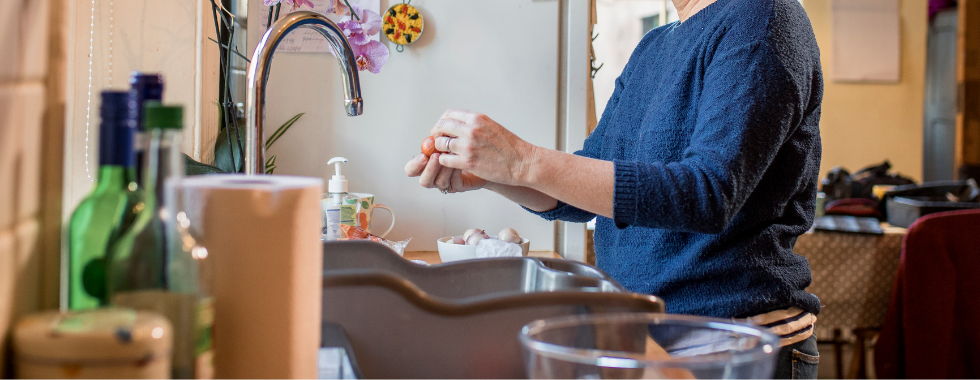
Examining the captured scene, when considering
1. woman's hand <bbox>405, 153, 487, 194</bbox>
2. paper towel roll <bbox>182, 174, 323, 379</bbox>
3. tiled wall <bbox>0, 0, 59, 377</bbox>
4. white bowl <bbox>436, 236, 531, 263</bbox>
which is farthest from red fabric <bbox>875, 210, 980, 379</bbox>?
tiled wall <bbox>0, 0, 59, 377</bbox>

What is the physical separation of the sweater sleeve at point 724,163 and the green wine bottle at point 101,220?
0.54 m

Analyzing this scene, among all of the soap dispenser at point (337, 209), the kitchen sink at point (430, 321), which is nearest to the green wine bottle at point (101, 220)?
the kitchen sink at point (430, 321)

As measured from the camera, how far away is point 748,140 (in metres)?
0.79

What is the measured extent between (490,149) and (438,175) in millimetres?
188

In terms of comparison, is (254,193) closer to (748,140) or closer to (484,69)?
(748,140)

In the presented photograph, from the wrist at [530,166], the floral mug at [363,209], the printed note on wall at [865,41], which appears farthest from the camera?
the printed note on wall at [865,41]

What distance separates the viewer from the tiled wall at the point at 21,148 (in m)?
0.34

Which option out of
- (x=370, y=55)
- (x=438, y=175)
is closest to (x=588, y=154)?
(x=438, y=175)

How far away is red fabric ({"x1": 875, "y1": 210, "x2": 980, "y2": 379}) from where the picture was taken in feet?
6.22

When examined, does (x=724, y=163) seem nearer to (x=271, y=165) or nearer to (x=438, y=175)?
(x=438, y=175)

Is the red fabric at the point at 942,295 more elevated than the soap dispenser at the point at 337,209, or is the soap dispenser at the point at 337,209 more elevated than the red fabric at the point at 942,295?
the soap dispenser at the point at 337,209

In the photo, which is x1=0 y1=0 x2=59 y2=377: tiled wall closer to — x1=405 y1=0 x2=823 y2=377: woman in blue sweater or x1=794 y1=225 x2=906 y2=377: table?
x1=405 y1=0 x2=823 y2=377: woman in blue sweater

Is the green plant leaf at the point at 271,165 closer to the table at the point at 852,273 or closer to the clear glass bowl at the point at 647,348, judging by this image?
the clear glass bowl at the point at 647,348

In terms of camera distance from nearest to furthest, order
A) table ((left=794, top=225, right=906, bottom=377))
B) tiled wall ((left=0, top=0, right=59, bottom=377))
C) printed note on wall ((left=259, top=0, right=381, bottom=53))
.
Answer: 1. tiled wall ((left=0, top=0, right=59, bottom=377))
2. printed note on wall ((left=259, top=0, right=381, bottom=53))
3. table ((left=794, top=225, right=906, bottom=377))
